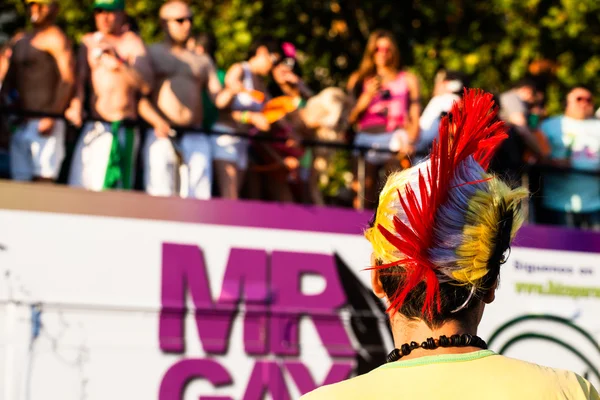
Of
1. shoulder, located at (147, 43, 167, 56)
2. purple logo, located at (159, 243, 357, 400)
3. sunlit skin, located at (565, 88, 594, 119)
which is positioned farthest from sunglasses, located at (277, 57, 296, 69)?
sunlit skin, located at (565, 88, 594, 119)

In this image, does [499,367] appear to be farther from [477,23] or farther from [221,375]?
[477,23]

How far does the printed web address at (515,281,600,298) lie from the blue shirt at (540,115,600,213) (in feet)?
2.07

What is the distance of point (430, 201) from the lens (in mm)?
2080

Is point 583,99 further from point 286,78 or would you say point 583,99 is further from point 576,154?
point 286,78

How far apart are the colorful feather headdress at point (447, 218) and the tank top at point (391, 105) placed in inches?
237

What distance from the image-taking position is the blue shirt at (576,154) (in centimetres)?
886

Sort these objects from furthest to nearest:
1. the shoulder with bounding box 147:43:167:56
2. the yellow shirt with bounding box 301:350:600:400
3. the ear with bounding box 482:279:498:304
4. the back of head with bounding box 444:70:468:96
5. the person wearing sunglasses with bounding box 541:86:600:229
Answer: the person wearing sunglasses with bounding box 541:86:600:229
the back of head with bounding box 444:70:468:96
the shoulder with bounding box 147:43:167:56
the ear with bounding box 482:279:498:304
the yellow shirt with bounding box 301:350:600:400

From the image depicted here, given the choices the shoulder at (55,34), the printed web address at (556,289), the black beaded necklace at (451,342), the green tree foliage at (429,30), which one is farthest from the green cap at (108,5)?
the green tree foliage at (429,30)

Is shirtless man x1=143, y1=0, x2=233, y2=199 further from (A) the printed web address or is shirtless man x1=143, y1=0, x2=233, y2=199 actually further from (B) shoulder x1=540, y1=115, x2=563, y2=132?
(B) shoulder x1=540, y1=115, x2=563, y2=132

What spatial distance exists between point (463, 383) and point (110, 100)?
5.41m

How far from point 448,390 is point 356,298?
19.4ft

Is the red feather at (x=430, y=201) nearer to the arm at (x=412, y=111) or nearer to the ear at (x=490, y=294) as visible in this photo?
the ear at (x=490, y=294)

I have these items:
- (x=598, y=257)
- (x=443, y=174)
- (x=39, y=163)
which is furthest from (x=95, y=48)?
(x=443, y=174)

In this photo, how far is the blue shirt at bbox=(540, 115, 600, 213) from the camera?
29.1ft
